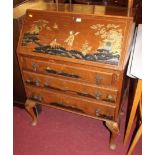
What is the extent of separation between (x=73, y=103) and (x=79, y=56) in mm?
423

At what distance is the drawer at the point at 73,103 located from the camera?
154cm

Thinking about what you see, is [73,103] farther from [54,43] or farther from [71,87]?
[54,43]

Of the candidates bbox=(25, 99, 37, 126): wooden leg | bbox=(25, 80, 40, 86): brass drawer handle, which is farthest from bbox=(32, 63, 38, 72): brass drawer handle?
bbox=(25, 99, 37, 126): wooden leg

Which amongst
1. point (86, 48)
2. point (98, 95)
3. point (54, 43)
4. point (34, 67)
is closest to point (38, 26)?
point (54, 43)

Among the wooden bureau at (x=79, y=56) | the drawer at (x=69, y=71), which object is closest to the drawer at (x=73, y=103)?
the wooden bureau at (x=79, y=56)

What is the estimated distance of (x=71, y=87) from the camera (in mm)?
1559

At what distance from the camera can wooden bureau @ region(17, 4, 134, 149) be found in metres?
1.33

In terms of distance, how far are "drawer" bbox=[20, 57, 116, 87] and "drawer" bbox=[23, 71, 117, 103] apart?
0.04 metres

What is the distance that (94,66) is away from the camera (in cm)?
138
